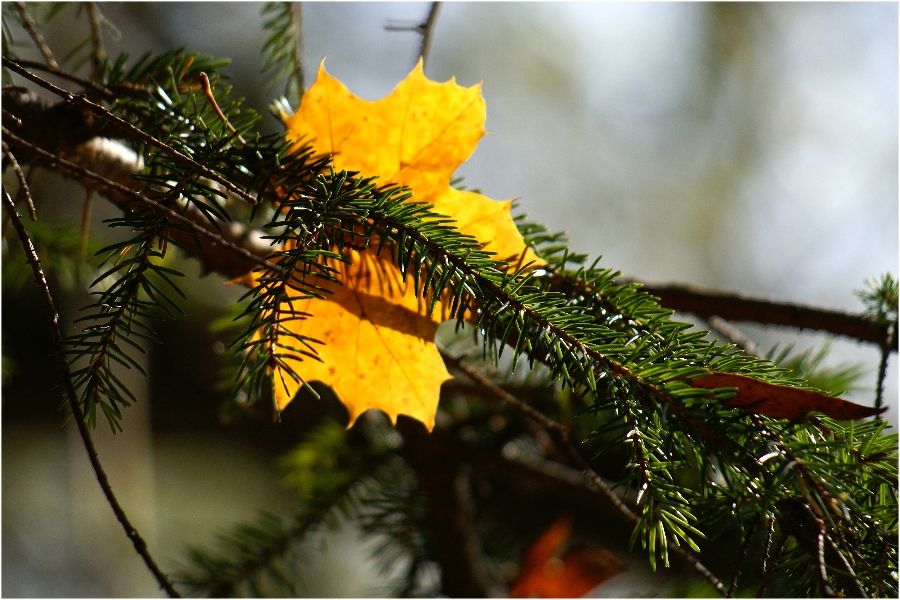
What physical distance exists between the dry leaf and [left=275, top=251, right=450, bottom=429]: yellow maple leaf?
76mm

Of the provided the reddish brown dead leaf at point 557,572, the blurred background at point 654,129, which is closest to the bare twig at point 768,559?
the reddish brown dead leaf at point 557,572

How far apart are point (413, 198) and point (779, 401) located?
0.30 metres

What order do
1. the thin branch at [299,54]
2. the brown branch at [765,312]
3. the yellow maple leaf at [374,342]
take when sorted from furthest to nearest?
the thin branch at [299,54] → the brown branch at [765,312] → the yellow maple leaf at [374,342]

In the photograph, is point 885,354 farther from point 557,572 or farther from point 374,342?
point 557,572

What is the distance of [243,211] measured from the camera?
710mm

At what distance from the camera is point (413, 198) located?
505 millimetres

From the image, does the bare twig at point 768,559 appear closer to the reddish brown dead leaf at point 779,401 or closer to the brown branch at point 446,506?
the reddish brown dead leaf at point 779,401

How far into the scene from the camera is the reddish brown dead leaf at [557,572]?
960mm

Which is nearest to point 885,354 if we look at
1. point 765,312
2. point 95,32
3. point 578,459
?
point 765,312

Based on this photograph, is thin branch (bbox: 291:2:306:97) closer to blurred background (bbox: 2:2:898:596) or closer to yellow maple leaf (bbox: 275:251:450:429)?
yellow maple leaf (bbox: 275:251:450:429)

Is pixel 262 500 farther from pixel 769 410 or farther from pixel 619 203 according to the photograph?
pixel 619 203

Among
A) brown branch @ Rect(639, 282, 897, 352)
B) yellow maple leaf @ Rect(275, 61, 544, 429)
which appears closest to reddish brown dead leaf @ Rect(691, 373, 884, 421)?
yellow maple leaf @ Rect(275, 61, 544, 429)

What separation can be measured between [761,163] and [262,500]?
2.93 meters

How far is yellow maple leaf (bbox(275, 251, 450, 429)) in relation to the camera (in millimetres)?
473
